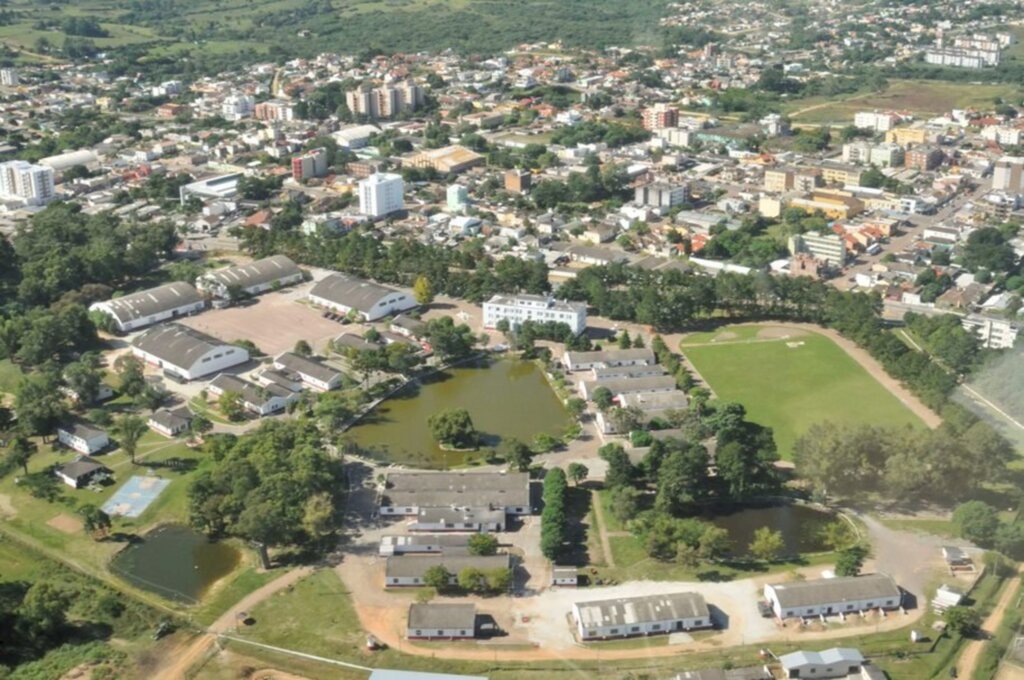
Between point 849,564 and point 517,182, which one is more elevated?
point 517,182

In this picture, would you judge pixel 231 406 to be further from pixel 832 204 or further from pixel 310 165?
pixel 832 204

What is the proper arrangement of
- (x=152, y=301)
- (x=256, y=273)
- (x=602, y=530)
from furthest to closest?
(x=256, y=273), (x=152, y=301), (x=602, y=530)

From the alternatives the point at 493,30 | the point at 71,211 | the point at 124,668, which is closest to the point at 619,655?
the point at 124,668

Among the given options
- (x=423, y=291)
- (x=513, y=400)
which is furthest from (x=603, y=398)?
(x=423, y=291)

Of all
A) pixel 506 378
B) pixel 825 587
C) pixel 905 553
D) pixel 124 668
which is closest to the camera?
pixel 124 668

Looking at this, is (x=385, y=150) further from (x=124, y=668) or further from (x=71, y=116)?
(x=124, y=668)

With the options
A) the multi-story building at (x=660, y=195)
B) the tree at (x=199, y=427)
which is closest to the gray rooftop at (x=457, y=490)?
the tree at (x=199, y=427)

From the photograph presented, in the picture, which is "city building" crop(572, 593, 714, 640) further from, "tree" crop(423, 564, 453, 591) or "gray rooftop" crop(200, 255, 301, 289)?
"gray rooftop" crop(200, 255, 301, 289)
